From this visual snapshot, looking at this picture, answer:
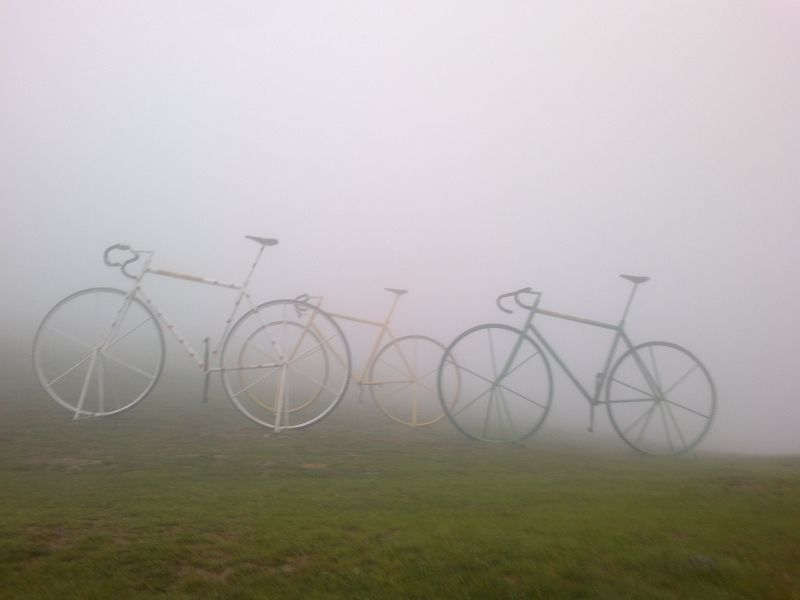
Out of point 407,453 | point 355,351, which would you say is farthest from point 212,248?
point 407,453

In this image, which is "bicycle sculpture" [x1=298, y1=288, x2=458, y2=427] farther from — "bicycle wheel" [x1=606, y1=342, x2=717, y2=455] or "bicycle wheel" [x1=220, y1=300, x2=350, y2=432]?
"bicycle wheel" [x1=606, y1=342, x2=717, y2=455]

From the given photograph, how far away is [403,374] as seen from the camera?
504 cm

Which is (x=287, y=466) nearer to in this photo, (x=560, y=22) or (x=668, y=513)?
(x=668, y=513)

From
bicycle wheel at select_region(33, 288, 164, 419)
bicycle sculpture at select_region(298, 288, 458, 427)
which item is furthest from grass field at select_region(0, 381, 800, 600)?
bicycle sculpture at select_region(298, 288, 458, 427)

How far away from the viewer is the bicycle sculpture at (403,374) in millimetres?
4758

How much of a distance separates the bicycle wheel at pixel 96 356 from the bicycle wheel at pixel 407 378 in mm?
1523

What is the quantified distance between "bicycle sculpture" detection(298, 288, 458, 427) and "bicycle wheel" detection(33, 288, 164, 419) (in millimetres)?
1317

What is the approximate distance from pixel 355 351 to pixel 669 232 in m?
3.32

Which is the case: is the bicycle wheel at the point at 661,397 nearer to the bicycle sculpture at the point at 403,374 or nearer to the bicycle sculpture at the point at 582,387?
the bicycle sculpture at the point at 582,387

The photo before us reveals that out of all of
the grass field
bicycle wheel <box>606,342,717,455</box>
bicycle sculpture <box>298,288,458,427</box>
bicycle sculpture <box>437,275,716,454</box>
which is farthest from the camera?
bicycle sculpture <box>298,288,458,427</box>

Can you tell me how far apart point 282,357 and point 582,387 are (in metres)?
1.86

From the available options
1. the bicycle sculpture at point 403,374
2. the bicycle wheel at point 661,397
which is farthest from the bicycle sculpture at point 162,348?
the bicycle wheel at point 661,397

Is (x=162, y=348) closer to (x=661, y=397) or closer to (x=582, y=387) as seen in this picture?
(x=582, y=387)

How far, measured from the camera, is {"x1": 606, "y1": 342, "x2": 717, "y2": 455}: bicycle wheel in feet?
14.0
